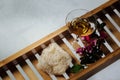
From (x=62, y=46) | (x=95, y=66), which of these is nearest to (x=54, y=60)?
(x=62, y=46)

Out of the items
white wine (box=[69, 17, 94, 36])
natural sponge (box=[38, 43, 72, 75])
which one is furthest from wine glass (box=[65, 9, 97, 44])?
natural sponge (box=[38, 43, 72, 75])

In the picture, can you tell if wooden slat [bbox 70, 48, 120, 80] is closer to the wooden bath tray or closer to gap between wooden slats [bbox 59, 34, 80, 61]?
the wooden bath tray

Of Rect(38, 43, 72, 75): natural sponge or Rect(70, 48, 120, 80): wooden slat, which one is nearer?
Rect(70, 48, 120, 80): wooden slat

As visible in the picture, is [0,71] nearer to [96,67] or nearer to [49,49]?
[49,49]

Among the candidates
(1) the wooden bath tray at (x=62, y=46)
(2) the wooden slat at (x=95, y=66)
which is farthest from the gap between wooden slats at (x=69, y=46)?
(2) the wooden slat at (x=95, y=66)

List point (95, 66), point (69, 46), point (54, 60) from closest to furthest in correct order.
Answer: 1. point (95, 66)
2. point (54, 60)
3. point (69, 46)

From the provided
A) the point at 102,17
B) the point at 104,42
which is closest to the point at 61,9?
the point at 102,17

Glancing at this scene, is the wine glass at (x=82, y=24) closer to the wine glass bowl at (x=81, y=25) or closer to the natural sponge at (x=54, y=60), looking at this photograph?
the wine glass bowl at (x=81, y=25)

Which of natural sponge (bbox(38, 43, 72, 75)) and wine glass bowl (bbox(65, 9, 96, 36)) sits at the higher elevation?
wine glass bowl (bbox(65, 9, 96, 36))

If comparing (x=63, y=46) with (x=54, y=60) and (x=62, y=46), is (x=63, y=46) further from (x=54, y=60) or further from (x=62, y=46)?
(x=54, y=60)
